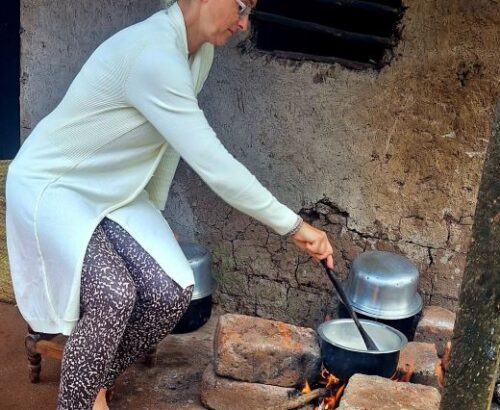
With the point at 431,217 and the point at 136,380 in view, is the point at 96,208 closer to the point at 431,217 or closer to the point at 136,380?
the point at 136,380

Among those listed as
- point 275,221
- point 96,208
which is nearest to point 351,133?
point 275,221

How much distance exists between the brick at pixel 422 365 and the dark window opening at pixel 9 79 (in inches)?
115

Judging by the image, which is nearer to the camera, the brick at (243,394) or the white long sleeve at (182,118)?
the white long sleeve at (182,118)

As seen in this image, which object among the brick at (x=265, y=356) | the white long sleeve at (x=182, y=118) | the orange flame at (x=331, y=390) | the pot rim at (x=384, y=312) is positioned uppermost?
the white long sleeve at (x=182, y=118)

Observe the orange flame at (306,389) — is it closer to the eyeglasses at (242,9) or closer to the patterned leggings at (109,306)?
the patterned leggings at (109,306)

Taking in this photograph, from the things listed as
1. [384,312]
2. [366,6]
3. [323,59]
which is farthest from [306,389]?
[366,6]

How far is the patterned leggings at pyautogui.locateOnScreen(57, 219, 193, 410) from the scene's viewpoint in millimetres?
2834

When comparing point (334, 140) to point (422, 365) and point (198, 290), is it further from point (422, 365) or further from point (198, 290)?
point (422, 365)

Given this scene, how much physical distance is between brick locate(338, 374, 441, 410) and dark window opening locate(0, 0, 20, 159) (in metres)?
2.95

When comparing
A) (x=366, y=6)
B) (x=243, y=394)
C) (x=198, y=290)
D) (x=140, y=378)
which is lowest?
(x=140, y=378)

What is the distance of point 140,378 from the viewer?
3709 millimetres

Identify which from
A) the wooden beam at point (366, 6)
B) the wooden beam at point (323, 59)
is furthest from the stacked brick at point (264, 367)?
the wooden beam at point (366, 6)

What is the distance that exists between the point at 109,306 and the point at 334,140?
161cm

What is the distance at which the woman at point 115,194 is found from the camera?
274 cm
